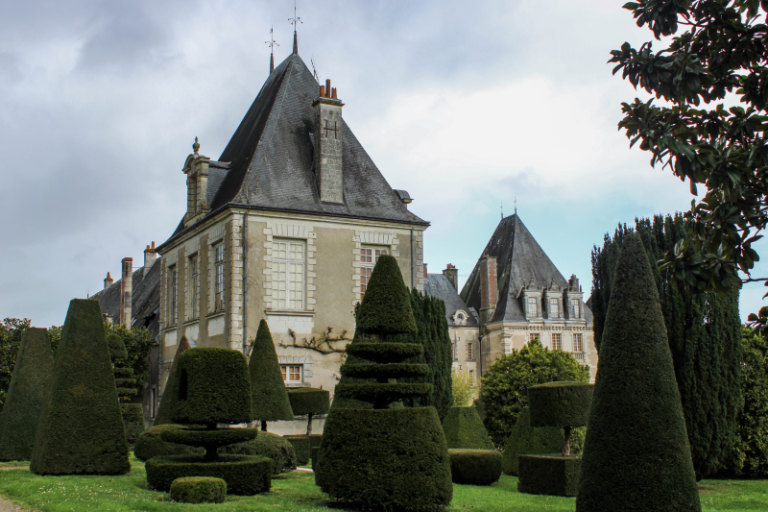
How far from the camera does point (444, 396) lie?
16.7 meters

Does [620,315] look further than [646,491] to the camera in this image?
Yes

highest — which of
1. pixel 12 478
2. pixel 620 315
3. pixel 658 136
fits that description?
pixel 658 136

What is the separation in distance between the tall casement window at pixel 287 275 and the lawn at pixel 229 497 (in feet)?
20.9

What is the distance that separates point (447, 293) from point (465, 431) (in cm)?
3294

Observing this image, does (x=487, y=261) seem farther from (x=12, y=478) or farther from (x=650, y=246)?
(x=12, y=478)

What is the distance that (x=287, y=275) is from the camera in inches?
767

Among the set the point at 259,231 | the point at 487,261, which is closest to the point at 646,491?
the point at 259,231

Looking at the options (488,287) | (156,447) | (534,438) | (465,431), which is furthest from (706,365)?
(488,287)

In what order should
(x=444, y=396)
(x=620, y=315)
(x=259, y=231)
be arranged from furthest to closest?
(x=259, y=231) → (x=444, y=396) → (x=620, y=315)

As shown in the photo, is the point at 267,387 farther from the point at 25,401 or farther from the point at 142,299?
the point at 142,299

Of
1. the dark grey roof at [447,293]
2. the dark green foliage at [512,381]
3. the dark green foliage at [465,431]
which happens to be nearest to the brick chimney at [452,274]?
the dark grey roof at [447,293]

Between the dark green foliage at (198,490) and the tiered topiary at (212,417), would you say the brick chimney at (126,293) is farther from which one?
the dark green foliage at (198,490)

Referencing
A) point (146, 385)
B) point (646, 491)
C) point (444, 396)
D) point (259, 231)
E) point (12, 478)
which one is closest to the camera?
point (646, 491)

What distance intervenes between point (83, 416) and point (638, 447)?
8.43 meters
